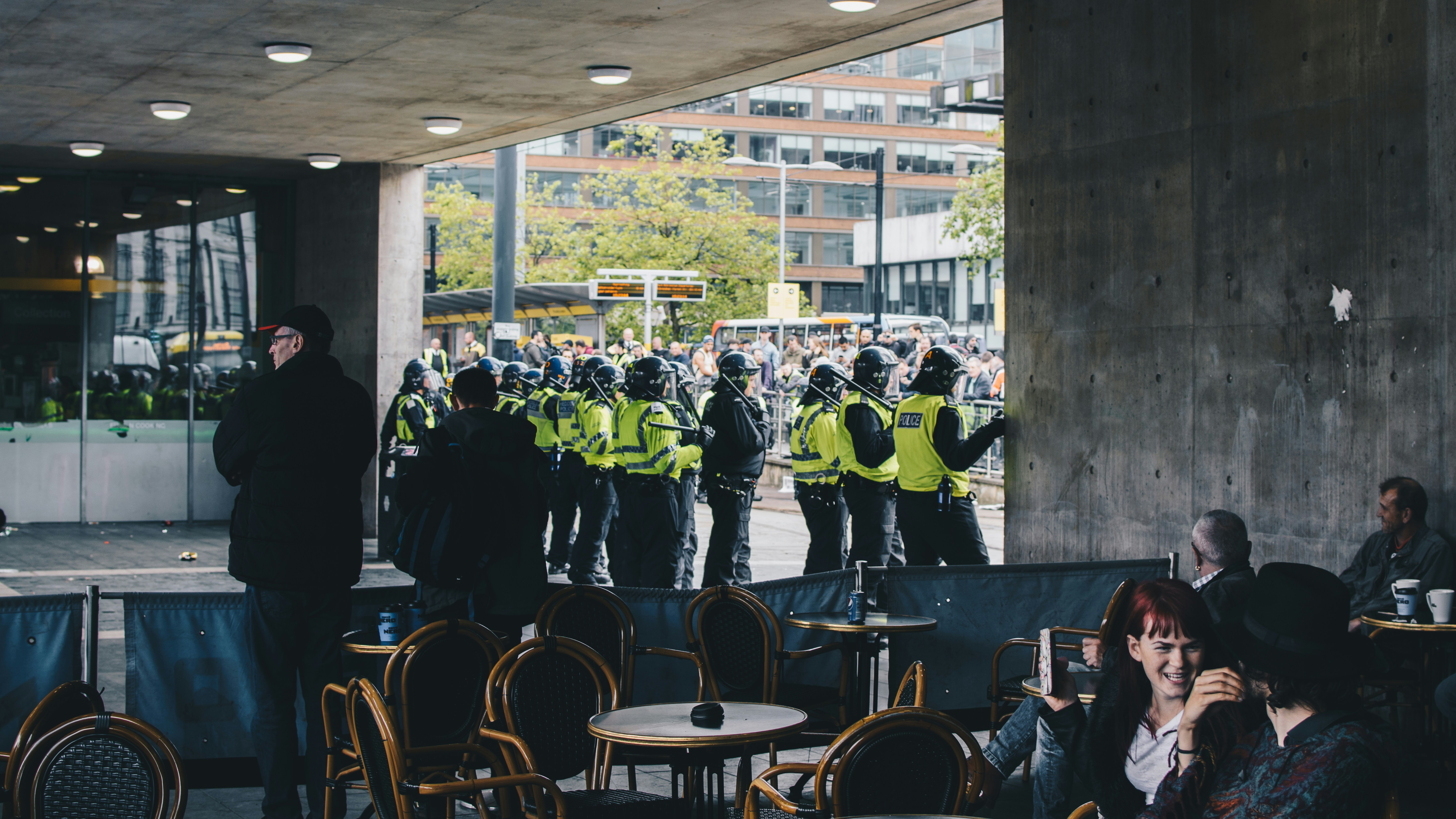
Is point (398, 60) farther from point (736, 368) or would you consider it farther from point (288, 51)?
point (736, 368)

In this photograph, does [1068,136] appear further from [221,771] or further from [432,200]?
[432,200]

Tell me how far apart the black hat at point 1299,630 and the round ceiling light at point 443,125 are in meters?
10.0

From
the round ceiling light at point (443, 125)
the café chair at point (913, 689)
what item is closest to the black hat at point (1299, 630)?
the café chair at point (913, 689)

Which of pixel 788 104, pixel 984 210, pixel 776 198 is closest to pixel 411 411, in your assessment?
pixel 984 210

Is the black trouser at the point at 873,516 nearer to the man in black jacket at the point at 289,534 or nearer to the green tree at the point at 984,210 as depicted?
the man in black jacket at the point at 289,534

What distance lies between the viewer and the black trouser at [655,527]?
11.2 metres

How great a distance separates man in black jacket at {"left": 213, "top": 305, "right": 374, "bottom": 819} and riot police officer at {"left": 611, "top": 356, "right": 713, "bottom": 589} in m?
5.51

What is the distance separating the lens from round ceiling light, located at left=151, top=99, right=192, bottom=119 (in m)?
11.3

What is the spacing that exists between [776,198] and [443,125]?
213 feet

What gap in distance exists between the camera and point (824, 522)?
1124 cm

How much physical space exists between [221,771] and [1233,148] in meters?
5.62

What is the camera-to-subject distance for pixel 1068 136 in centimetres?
779

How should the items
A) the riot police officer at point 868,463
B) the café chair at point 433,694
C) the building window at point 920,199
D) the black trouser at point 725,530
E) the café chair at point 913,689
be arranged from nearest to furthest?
the café chair at point 913,689 < the café chair at point 433,694 < the riot police officer at point 868,463 < the black trouser at point 725,530 < the building window at point 920,199

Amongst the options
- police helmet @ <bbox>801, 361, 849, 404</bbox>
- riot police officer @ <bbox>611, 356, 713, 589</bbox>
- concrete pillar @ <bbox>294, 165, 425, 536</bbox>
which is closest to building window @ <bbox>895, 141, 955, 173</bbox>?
concrete pillar @ <bbox>294, 165, 425, 536</bbox>
